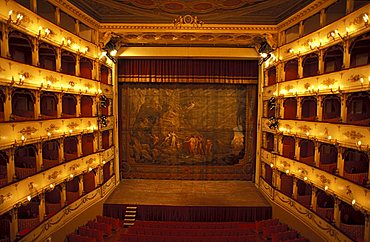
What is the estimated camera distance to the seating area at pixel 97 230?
1464 cm

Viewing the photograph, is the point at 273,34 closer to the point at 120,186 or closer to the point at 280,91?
the point at 280,91

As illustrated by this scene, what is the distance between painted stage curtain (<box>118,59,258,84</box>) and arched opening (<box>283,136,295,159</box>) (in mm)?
6529

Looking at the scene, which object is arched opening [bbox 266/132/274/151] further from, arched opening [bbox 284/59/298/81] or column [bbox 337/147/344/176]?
column [bbox 337/147/344/176]

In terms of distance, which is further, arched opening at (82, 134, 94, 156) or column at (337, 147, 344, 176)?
arched opening at (82, 134, 94, 156)

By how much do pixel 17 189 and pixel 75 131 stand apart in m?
5.22

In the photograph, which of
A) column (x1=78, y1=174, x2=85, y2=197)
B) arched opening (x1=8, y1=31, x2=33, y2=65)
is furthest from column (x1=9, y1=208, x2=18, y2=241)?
arched opening (x1=8, y1=31, x2=33, y2=65)

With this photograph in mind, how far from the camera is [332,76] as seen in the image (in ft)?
44.5

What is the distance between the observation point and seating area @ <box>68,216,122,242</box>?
48.0ft

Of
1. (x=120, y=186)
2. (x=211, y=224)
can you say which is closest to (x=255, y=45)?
(x=211, y=224)

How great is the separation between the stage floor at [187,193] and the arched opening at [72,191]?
213 cm

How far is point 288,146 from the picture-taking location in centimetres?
1842

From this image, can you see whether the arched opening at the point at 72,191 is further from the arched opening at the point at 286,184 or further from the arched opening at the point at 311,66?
the arched opening at the point at 311,66

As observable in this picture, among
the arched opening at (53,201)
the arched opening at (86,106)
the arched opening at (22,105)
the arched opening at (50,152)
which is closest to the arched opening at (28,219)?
the arched opening at (53,201)

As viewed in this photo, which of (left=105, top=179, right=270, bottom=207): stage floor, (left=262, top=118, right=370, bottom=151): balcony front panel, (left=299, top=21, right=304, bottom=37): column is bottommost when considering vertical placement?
(left=105, top=179, right=270, bottom=207): stage floor
